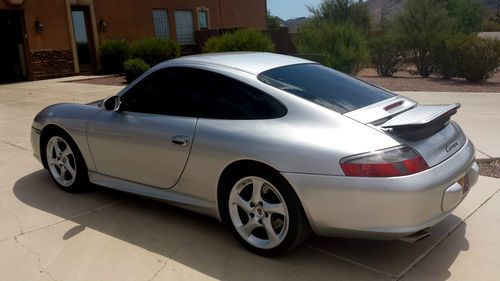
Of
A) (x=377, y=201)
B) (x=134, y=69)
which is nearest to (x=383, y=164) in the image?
(x=377, y=201)

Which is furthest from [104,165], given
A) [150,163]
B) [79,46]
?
[79,46]

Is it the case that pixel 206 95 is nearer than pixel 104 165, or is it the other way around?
pixel 206 95

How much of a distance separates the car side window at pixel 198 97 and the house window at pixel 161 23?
63.1ft

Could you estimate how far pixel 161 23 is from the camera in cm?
2298

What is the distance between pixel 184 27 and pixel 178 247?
21.5 m

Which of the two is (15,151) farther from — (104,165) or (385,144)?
(385,144)

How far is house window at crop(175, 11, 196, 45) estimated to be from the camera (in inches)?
937

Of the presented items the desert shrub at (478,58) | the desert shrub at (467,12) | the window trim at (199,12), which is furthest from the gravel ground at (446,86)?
the desert shrub at (467,12)

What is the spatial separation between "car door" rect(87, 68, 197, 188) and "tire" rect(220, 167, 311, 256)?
0.52 m

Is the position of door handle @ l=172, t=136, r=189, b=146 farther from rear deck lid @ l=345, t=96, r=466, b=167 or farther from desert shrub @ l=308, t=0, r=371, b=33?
desert shrub @ l=308, t=0, r=371, b=33

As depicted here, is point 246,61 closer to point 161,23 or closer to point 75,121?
point 75,121

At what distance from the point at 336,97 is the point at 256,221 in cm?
110

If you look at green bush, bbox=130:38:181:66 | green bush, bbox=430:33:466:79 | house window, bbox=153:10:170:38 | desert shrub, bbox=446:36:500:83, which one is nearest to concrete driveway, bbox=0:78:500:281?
desert shrub, bbox=446:36:500:83

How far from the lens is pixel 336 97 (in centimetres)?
370
